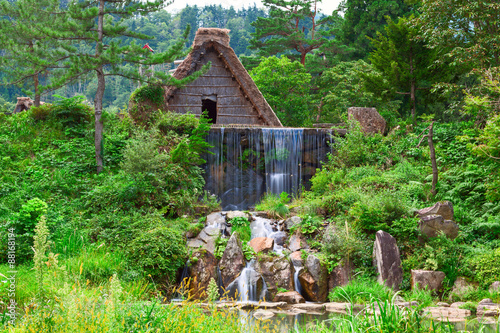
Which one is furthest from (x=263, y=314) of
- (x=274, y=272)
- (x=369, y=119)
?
(x=369, y=119)

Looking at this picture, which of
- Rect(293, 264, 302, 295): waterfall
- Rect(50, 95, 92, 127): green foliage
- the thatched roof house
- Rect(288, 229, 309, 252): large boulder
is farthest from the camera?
the thatched roof house

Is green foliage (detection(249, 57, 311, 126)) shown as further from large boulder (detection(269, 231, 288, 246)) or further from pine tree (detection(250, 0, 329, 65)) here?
large boulder (detection(269, 231, 288, 246))

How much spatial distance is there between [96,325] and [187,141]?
8.98 meters

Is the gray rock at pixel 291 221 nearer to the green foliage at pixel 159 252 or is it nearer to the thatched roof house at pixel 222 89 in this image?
the green foliage at pixel 159 252

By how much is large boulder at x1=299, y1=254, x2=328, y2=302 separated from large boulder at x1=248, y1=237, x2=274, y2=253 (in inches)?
41.0

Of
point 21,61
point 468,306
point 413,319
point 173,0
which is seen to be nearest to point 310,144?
point 173,0

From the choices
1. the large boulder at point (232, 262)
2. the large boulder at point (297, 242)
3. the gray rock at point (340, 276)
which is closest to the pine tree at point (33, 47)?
the large boulder at point (232, 262)

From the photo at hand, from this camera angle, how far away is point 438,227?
342 inches

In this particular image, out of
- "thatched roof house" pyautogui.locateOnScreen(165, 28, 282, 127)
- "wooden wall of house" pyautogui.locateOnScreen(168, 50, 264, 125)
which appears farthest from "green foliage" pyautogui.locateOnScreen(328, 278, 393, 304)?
"wooden wall of house" pyautogui.locateOnScreen(168, 50, 264, 125)

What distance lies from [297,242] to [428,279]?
9.98ft

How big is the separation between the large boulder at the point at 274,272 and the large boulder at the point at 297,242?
0.68 m

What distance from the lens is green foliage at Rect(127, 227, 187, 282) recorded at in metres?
7.84

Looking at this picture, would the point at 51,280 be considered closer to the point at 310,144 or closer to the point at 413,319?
the point at 413,319

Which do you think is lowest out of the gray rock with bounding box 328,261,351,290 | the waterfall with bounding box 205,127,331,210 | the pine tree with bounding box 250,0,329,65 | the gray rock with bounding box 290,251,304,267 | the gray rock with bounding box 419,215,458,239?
the gray rock with bounding box 328,261,351,290
